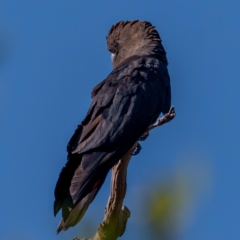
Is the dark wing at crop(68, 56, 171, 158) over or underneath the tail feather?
over

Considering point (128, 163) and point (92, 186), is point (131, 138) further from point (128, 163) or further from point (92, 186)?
point (92, 186)

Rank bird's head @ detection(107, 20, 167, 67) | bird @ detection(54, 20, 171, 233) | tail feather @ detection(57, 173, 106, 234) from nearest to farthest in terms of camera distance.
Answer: tail feather @ detection(57, 173, 106, 234) < bird @ detection(54, 20, 171, 233) < bird's head @ detection(107, 20, 167, 67)

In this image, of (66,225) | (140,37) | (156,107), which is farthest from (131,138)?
(140,37)

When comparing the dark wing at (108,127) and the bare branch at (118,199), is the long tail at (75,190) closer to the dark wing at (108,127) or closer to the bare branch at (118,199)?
the dark wing at (108,127)

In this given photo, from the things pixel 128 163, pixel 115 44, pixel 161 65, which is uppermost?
pixel 115 44

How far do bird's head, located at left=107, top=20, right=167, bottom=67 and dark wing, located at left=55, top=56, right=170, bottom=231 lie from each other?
0.85m

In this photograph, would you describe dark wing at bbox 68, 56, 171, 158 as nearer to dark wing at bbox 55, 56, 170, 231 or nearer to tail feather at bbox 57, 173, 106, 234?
dark wing at bbox 55, 56, 170, 231

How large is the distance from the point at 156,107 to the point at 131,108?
Answer: 370 mm

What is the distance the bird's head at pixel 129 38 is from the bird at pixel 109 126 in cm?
46

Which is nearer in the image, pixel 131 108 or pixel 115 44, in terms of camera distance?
pixel 131 108

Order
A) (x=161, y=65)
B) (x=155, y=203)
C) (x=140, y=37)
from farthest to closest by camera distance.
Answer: (x=140, y=37), (x=161, y=65), (x=155, y=203)

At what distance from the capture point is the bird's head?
233 inches

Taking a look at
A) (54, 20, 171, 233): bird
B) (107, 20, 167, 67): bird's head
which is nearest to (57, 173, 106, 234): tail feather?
(54, 20, 171, 233): bird

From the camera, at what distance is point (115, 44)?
6.07 meters
